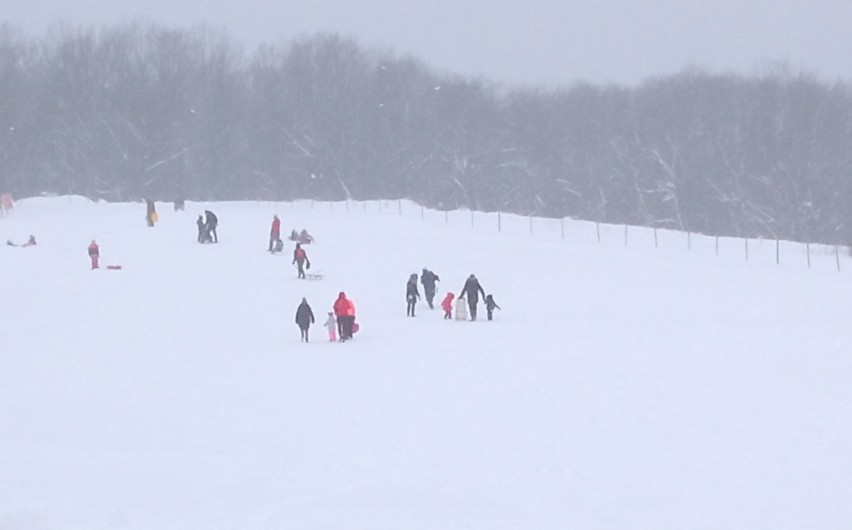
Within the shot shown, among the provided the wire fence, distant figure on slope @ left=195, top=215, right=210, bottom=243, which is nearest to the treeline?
the wire fence

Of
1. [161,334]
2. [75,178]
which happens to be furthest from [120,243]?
[75,178]

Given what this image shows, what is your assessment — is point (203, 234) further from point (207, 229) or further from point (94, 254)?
point (94, 254)

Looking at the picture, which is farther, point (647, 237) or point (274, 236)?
point (647, 237)

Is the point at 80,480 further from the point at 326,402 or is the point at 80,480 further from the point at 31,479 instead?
the point at 326,402

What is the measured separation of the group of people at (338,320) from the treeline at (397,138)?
54.1 meters

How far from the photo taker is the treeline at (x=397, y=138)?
80.0 metres

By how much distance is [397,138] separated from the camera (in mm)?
90688

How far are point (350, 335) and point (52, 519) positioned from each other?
13.9 meters

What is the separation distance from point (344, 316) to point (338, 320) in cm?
21

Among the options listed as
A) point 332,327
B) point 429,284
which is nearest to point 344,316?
point 332,327

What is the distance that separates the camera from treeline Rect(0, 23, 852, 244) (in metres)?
80.0

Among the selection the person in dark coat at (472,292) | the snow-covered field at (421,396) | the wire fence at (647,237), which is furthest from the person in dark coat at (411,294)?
the wire fence at (647,237)

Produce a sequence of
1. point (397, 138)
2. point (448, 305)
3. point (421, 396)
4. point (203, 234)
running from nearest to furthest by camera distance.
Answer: point (421, 396) → point (448, 305) → point (203, 234) → point (397, 138)

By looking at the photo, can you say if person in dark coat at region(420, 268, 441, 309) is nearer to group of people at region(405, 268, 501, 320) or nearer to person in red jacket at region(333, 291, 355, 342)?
group of people at region(405, 268, 501, 320)
